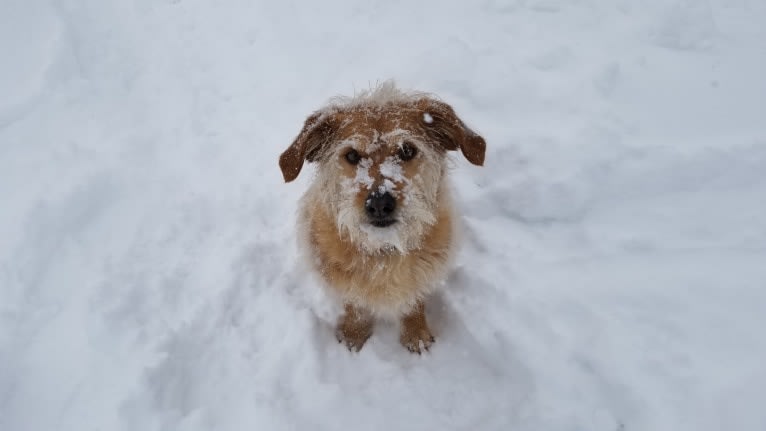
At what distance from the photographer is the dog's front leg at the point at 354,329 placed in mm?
3395

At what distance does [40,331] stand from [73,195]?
4.31 ft

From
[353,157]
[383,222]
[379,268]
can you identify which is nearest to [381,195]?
[383,222]

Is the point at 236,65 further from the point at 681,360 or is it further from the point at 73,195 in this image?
the point at 681,360

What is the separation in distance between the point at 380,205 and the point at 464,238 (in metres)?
1.46

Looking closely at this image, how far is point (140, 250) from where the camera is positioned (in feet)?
11.8

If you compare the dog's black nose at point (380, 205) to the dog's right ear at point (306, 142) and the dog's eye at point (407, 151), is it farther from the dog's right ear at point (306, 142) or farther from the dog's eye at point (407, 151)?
the dog's right ear at point (306, 142)

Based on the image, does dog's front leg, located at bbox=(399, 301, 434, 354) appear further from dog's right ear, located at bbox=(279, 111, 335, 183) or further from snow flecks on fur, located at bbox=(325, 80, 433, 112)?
snow flecks on fur, located at bbox=(325, 80, 433, 112)

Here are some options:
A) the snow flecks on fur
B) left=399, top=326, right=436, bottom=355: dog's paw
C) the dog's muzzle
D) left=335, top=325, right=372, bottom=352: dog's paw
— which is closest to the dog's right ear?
the snow flecks on fur

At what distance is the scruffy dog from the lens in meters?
2.60

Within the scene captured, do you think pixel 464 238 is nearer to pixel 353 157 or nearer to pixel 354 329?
pixel 354 329

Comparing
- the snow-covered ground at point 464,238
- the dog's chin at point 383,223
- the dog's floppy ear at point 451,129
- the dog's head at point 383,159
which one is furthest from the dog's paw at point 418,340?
the dog's floppy ear at point 451,129

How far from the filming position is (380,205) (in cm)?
249

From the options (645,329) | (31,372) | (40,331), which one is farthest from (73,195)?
(645,329)

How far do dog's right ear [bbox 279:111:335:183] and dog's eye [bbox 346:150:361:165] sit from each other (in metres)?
0.23
